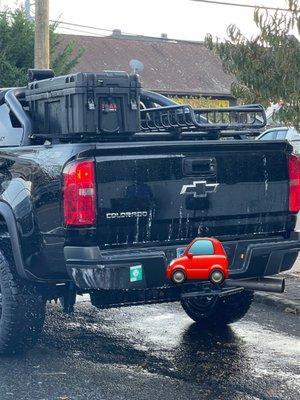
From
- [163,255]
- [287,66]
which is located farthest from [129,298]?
[287,66]

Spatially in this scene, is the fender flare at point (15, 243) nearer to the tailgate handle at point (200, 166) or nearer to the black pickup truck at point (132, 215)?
the black pickup truck at point (132, 215)

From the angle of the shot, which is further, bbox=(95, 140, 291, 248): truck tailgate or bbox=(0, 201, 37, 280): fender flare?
bbox=(0, 201, 37, 280): fender flare

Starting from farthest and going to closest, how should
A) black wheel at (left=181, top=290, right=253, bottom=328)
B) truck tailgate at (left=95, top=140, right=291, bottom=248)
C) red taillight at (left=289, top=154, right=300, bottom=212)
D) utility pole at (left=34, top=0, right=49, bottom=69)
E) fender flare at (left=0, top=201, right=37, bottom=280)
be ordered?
utility pole at (left=34, top=0, right=49, bottom=69) < black wheel at (left=181, top=290, right=253, bottom=328) < red taillight at (left=289, top=154, right=300, bottom=212) < fender flare at (left=0, top=201, right=37, bottom=280) < truck tailgate at (left=95, top=140, right=291, bottom=248)

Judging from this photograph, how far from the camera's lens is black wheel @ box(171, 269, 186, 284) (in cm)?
576

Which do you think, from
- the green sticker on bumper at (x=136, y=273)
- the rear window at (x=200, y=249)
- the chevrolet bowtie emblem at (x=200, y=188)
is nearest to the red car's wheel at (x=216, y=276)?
the rear window at (x=200, y=249)

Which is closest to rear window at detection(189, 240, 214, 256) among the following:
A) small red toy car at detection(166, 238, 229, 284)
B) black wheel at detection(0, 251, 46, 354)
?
small red toy car at detection(166, 238, 229, 284)

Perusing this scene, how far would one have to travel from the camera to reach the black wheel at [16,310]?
6359 mm

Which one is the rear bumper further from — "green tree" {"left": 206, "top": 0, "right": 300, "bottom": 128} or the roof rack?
"green tree" {"left": 206, "top": 0, "right": 300, "bottom": 128}

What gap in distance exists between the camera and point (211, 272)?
18.9ft

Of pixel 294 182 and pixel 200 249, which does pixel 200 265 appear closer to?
pixel 200 249

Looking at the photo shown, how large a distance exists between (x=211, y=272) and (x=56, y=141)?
1598mm

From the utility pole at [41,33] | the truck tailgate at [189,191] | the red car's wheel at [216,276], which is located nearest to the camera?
the red car's wheel at [216,276]

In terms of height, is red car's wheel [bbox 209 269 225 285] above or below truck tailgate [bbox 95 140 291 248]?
below

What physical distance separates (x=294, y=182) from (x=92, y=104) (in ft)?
5.48
